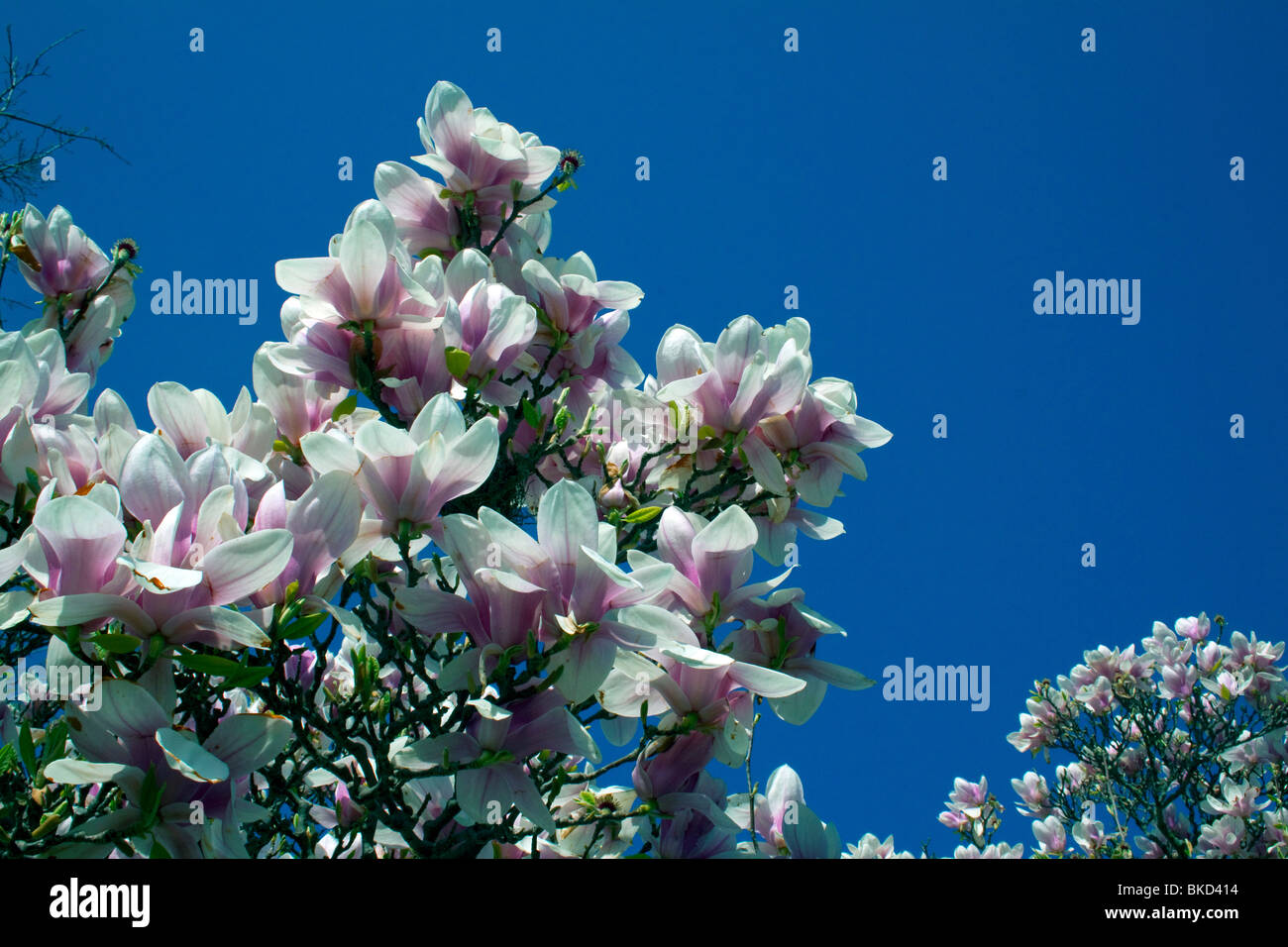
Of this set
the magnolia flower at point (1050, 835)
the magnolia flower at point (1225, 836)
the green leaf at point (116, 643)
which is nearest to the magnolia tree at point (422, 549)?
the green leaf at point (116, 643)

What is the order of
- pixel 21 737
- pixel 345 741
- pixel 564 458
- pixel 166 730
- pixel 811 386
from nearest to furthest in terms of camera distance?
pixel 166 730
pixel 21 737
pixel 345 741
pixel 811 386
pixel 564 458

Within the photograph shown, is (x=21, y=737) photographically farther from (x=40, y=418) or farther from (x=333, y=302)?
(x=333, y=302)

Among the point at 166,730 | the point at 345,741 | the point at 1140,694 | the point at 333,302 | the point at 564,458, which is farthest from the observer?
the point at 1140,694

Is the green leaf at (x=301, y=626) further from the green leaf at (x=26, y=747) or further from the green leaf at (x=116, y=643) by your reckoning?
the green leaf at (x=26, y=747)

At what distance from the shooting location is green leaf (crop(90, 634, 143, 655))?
3.42 feet

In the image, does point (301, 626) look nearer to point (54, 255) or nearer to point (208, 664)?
point (208, 664)

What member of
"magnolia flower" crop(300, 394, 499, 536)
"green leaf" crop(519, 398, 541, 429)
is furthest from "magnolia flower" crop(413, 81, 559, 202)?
"magnolia flower" crop(300, 394, 499, 536)

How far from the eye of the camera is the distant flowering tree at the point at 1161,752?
4914 mm

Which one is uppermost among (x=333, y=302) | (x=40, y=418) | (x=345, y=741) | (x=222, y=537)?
(x=333, y=302)
